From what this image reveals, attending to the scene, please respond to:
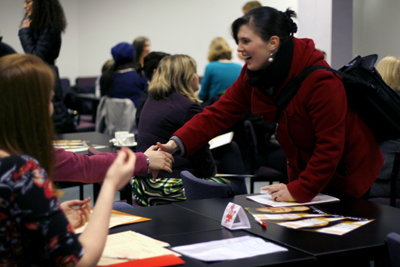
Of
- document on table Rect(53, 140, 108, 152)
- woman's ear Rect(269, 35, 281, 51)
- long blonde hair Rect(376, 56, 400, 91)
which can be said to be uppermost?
woman's ear Rect(269, 35, 281, 51)

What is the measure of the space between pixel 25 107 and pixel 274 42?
3.67 feet

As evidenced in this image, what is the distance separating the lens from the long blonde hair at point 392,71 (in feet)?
10.3

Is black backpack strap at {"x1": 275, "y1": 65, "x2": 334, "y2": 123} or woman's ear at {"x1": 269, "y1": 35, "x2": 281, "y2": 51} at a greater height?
woman's ear at {"x1": 269, "y1": 35, "x2": 281, "y2": 51}

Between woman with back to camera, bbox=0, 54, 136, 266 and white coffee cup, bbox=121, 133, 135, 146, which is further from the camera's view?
white coffee cup, bbox=121, 133, 135, 146

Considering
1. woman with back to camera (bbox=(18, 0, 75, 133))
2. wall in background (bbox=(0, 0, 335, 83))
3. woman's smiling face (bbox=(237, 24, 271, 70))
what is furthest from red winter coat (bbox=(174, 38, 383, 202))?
wall in background (bbox=(0, 0, 335, 83))

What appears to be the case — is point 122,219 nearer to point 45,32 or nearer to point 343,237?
point 343,237

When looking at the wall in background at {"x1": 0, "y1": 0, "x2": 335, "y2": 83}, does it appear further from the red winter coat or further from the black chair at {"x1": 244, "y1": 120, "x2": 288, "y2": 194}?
the red winter coat

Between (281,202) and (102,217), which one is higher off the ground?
(102,217)

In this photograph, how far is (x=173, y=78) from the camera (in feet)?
9.48

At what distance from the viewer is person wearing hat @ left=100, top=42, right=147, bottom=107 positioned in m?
4.54

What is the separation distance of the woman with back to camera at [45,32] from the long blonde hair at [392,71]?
260 cm

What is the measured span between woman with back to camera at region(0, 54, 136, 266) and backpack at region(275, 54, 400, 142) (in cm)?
89

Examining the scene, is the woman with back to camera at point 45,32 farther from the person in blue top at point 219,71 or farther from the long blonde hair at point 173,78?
the person in blue top at point 219,71

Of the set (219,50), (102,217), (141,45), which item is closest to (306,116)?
(102,217)
